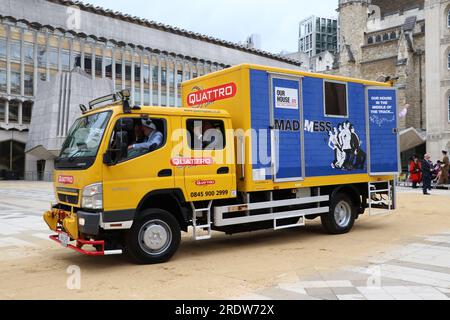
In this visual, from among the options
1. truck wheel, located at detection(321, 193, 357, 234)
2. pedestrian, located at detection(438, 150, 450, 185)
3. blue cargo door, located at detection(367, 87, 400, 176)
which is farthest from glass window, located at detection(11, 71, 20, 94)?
truck wheel, located at detection(321, 193, 357, 234)

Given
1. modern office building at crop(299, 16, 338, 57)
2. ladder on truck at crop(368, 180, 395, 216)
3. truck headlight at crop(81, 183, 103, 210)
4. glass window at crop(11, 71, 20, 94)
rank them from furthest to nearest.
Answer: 1. modern office building at crop(299, 16, 338, 57)
2. glass window at crop(11, 71, 20, 94)
3. ladder on truck at crop(368, 180, 395, 216)
4. truck headlight at crop(81, 183, 103, 210)

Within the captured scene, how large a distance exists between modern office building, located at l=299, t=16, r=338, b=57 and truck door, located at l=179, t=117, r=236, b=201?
137 m

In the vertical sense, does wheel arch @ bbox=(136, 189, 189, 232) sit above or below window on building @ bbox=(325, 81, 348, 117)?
below

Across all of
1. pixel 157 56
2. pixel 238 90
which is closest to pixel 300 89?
pixel 238 90

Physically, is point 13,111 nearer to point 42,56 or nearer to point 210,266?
point 42,56

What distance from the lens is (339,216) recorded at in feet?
35.4

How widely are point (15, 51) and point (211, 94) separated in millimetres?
47383

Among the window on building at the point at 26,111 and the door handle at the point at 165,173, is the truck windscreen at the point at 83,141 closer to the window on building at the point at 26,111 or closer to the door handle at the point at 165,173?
the door handle at the point at 165,173

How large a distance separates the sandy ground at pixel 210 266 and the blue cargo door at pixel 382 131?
160cm

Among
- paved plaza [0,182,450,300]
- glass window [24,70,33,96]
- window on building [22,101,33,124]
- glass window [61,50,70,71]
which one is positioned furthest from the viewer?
glass window [61,50,70,71]

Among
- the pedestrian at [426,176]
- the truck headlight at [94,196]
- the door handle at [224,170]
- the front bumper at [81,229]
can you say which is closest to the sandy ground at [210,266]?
the front bumper at [81,229]

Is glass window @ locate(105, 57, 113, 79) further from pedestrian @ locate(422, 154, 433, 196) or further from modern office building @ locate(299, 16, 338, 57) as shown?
modern office building @ locate(299, 16, 338, 57)

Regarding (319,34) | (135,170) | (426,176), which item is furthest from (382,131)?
(319,34)

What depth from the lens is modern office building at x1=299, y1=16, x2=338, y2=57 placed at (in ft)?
461
